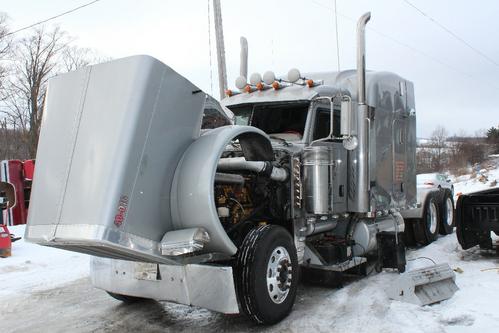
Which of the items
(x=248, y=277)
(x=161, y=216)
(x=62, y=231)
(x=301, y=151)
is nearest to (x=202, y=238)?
(x=161, y=216)

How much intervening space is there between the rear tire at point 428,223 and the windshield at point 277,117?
4412 mm

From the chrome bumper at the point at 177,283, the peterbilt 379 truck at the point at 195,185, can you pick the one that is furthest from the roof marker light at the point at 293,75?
the chrome bumper at the point at 177,283

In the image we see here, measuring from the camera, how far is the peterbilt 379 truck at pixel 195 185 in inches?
151

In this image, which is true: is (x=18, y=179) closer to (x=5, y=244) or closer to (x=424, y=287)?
(x=5, y=244)

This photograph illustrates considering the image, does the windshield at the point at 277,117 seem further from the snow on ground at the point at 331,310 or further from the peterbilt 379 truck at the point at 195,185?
the snow on ground at the point at 331,310

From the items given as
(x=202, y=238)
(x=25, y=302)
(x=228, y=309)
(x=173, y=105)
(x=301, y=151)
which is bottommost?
(x=25, y=302)

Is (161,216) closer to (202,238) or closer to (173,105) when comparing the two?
(202,238)

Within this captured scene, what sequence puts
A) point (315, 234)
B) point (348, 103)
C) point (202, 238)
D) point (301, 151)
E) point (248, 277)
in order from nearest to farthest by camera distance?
point (202, 238) < point (248, 277) < point (348, 103) < point (301, 151) < point (315, 234)

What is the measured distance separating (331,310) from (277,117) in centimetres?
267

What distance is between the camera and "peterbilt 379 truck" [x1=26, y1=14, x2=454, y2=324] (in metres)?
3.85

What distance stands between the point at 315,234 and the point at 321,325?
5.62ft

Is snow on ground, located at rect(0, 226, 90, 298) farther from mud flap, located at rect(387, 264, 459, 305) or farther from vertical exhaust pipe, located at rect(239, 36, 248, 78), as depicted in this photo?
mud flap, located at rect(387, 264, 459, 305)

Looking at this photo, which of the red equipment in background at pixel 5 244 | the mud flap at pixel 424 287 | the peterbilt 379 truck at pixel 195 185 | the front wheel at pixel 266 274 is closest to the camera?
the peterbilt 379 truck at pixel 195 185

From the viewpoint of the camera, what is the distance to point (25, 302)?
6113 mm
